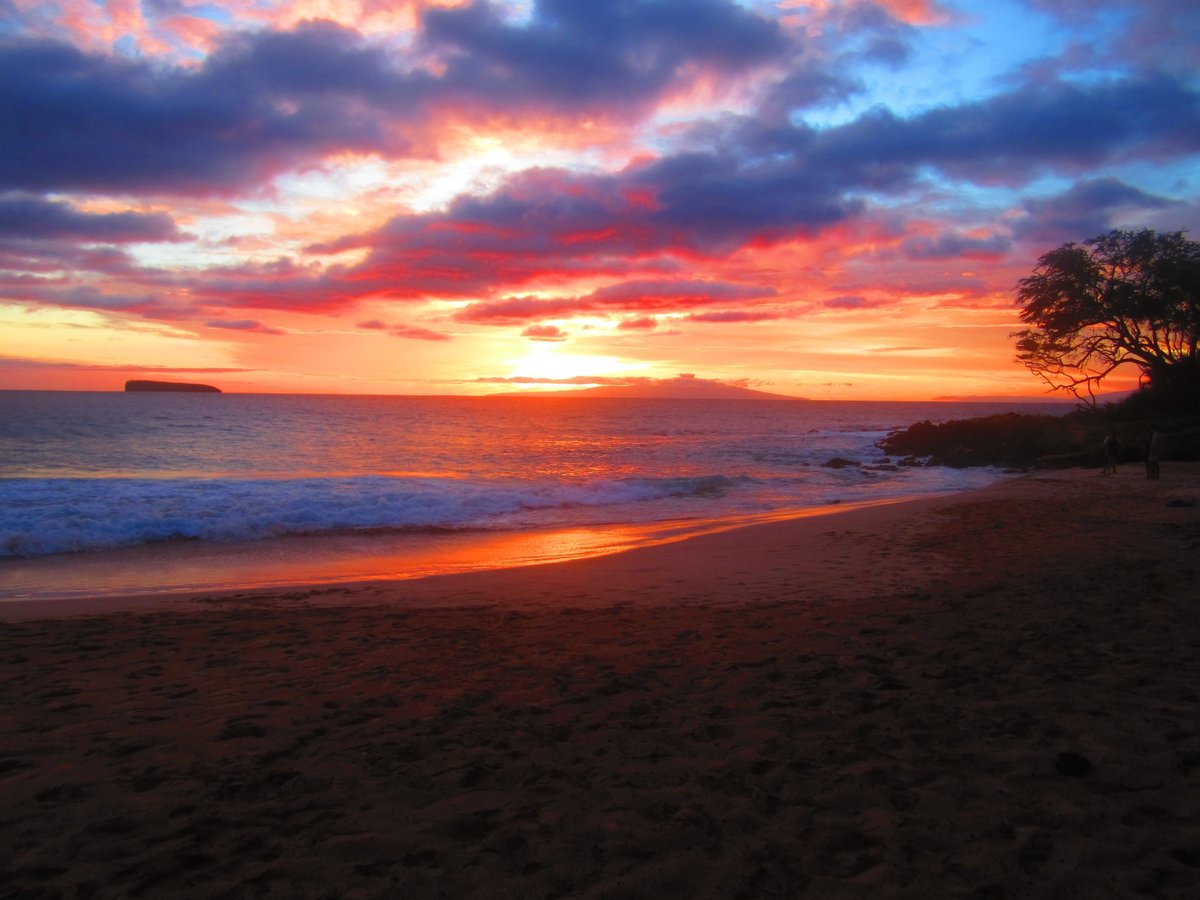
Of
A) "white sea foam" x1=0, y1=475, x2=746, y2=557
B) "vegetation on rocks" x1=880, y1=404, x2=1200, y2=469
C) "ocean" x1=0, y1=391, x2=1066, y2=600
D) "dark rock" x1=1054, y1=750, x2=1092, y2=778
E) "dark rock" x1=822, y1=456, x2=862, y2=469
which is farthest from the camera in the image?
"dark rock" x1=822, y1=456, x2=862, y2=469

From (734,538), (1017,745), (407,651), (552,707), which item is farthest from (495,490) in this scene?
(1017,745)

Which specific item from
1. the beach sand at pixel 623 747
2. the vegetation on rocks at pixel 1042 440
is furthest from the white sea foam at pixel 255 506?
the vegetation on rocks at pixel 1042 440

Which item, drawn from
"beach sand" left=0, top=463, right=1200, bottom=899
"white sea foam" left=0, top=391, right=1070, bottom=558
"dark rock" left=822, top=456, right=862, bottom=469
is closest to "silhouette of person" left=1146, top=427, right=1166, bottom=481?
"white sea foam" left=0, top=391, right=1070, bottom=558

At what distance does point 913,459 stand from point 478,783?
39.6 m

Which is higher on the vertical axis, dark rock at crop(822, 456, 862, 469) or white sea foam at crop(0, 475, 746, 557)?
dark rock at crop(822, 456, 862, 469)

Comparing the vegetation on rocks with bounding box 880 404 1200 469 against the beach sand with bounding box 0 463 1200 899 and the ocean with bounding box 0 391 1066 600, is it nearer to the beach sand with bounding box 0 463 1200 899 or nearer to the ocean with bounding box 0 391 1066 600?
the ocean with bounding box 0 391 1066 600

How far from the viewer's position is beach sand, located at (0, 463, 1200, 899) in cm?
333

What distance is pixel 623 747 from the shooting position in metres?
4.61

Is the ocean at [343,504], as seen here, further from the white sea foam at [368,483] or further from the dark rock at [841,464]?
the dark rock at [841,464]

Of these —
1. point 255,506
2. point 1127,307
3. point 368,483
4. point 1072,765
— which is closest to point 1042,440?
point 1127,307

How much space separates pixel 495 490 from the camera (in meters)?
24.0

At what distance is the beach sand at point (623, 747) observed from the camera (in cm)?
333

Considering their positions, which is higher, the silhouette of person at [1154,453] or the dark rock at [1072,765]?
→ the silhouette of person at [1154,453]

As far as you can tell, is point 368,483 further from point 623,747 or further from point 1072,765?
point 1072,765
